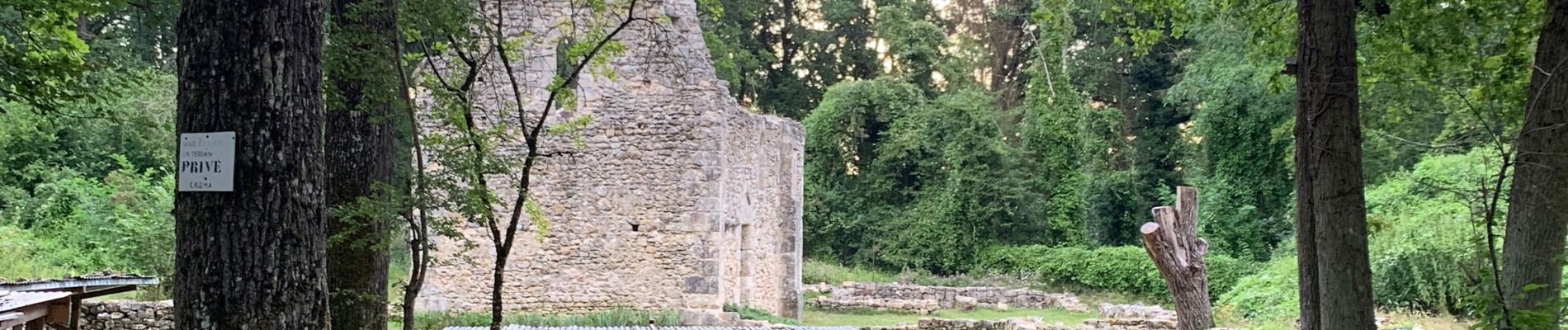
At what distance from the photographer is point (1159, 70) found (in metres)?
32.4

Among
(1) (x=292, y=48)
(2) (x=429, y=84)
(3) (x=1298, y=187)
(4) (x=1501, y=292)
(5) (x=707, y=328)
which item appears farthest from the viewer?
(5) (x=707, y=328)

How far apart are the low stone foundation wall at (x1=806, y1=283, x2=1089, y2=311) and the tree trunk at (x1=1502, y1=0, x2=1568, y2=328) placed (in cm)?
1488

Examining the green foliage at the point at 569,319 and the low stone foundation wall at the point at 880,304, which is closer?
the green foliage at the point at 569,319

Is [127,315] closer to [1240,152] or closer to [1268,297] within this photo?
[1268,297]

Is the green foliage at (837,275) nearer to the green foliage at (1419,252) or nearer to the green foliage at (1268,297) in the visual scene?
the green foliage at (1268,297)

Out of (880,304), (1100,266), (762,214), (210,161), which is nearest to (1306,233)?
(210,161)

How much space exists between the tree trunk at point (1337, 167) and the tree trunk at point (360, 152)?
478cm

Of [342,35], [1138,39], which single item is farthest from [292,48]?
[1138,39]

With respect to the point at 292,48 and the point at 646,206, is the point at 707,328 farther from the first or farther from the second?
the point at 292,48

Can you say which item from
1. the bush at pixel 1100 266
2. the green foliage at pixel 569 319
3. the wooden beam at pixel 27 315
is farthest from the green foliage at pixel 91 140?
the bush at pixel 1100 266

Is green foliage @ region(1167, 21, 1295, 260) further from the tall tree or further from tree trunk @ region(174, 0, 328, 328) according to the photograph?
tree trunk @ region(174, 0, 328, 328)

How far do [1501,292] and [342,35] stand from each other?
19.4 feet

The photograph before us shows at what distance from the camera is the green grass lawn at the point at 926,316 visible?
707 inches

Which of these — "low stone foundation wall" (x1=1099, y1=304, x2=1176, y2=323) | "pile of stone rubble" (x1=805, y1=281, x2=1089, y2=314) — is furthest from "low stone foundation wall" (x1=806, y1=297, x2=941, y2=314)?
"low stone foundation wall" (x1=1099, y1=304, x2=1176, y2=323)
